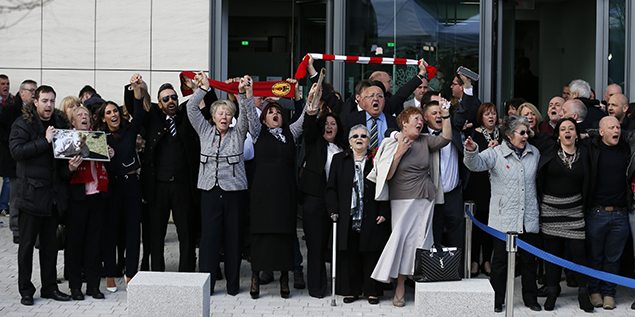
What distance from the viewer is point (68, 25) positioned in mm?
15305

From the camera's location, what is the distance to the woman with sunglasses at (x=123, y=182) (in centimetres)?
1106

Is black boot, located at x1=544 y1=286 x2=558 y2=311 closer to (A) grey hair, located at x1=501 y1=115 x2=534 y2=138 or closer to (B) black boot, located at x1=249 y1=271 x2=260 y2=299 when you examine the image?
(A) grey hair, located at x1=501 y1=115 x2=534 y2=138

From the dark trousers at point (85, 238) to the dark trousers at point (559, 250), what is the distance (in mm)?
4488

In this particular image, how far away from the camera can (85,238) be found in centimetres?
1081

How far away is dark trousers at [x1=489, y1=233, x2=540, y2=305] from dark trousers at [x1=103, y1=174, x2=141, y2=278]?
146 inches

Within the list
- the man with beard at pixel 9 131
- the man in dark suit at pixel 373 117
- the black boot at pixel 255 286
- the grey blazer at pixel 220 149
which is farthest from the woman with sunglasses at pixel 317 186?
the man with beard at pixel 9 131

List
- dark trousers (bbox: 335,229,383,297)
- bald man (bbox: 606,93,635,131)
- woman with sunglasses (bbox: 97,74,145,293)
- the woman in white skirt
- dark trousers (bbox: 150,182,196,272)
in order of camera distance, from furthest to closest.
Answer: bald man (bbox: 606,93,635,131) < dark trousers (bbox: 150,182,196,272) < woman with sunglasses (bbox: 97,74,145,293) < dark trousers (bbox: 335,229,383,297) < the woman in white skirt

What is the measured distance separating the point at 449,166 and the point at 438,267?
198 cm

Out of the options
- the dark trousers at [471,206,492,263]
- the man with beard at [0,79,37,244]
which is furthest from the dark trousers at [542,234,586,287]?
the man with beard at [0,79,37,244]

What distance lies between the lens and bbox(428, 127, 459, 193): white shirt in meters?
11.1

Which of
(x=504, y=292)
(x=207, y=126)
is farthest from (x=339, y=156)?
(x=504, y=292)

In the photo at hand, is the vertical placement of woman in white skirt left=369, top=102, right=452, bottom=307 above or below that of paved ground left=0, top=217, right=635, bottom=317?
above

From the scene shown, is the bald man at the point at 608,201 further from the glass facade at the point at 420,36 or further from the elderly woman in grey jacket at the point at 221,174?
the glass facade at the point at 420,36

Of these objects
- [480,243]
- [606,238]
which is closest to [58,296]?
[480,243]
